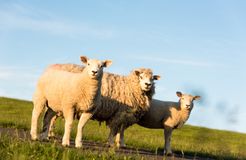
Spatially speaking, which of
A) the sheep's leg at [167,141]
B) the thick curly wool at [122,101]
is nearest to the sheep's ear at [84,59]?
the thick curly wool at [122,101]

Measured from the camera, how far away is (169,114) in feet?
52.2

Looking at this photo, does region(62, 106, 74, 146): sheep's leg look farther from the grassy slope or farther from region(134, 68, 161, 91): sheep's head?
region(134, 68, 161, 91): sheep's head

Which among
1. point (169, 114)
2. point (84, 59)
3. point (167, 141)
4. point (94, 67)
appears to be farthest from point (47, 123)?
point (169, 114)

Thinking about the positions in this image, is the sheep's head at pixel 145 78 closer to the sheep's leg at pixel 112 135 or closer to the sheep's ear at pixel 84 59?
the sheep's leg at pixel 112 135

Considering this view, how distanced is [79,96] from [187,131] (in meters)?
30.3

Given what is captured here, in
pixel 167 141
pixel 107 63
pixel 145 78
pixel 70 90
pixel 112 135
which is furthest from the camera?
pixel 167 141

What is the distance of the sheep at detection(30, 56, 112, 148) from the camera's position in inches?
461

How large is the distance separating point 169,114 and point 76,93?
4894mm

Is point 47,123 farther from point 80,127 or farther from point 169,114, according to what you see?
point 169,114

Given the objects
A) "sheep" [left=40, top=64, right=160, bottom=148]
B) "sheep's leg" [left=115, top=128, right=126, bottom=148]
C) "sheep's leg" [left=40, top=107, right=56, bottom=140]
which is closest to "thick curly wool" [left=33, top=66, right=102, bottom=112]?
"sheep's leg" [left=40, top=107, right=56, bottom=140]

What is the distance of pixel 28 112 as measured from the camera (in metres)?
40.3

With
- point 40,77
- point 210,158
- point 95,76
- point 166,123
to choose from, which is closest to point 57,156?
point 95,76

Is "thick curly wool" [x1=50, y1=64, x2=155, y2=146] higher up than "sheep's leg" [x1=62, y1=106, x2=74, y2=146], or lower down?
higher up

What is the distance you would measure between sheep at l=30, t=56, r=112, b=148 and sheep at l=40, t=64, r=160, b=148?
89.9 inches
